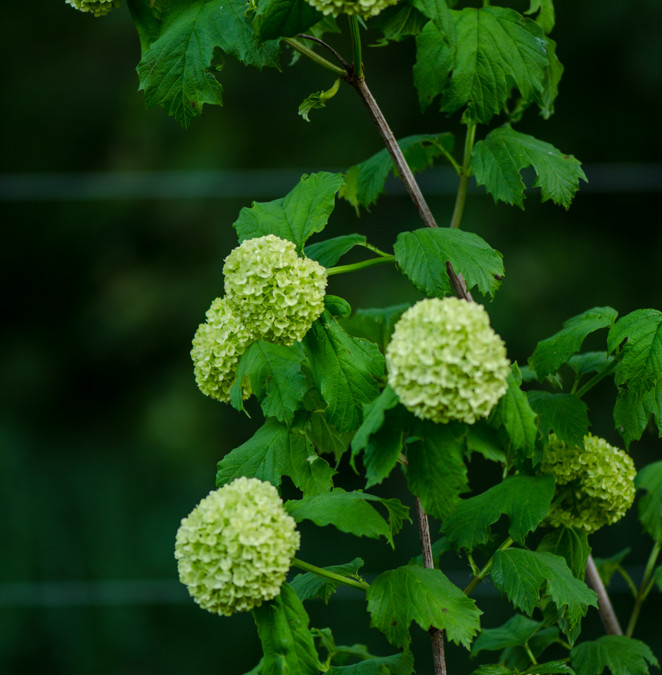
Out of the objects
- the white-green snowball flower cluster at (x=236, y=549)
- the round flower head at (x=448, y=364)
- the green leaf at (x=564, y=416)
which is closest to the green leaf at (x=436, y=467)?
the round flower head at (x=448, y=364)

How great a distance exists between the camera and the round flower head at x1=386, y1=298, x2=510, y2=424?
866 mm

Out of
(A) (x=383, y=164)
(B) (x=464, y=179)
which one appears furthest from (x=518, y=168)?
(A) (x=383, y=164)

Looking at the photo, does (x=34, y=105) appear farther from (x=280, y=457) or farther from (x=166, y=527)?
(x=280, y=457)

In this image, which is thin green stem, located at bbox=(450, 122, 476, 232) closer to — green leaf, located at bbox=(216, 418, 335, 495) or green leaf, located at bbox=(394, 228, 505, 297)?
green leaf, located at bbox=(394, 228, 505, 297)

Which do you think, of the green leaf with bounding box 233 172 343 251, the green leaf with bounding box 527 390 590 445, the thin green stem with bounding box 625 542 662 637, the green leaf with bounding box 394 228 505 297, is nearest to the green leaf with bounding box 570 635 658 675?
the thin green stem with bounding box 625 542 662 637

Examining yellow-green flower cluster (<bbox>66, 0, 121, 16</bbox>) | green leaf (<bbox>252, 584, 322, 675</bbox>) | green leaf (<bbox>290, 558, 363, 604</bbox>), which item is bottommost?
green leaf (<bbox>290, 558, 363, 604</bbox>)

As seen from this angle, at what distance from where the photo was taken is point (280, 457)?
1.14 metres

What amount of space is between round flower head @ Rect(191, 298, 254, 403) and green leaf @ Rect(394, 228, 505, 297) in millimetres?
215

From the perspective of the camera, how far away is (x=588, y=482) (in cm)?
121

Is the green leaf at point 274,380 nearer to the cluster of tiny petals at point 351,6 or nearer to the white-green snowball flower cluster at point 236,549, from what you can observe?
the white-green snowball flower cluster at point 236,549

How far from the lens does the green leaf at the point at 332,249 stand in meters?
1.19

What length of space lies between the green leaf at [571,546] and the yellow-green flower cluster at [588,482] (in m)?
0.01

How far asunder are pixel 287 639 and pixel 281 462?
22cm

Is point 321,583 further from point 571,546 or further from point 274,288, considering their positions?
point 274,288
